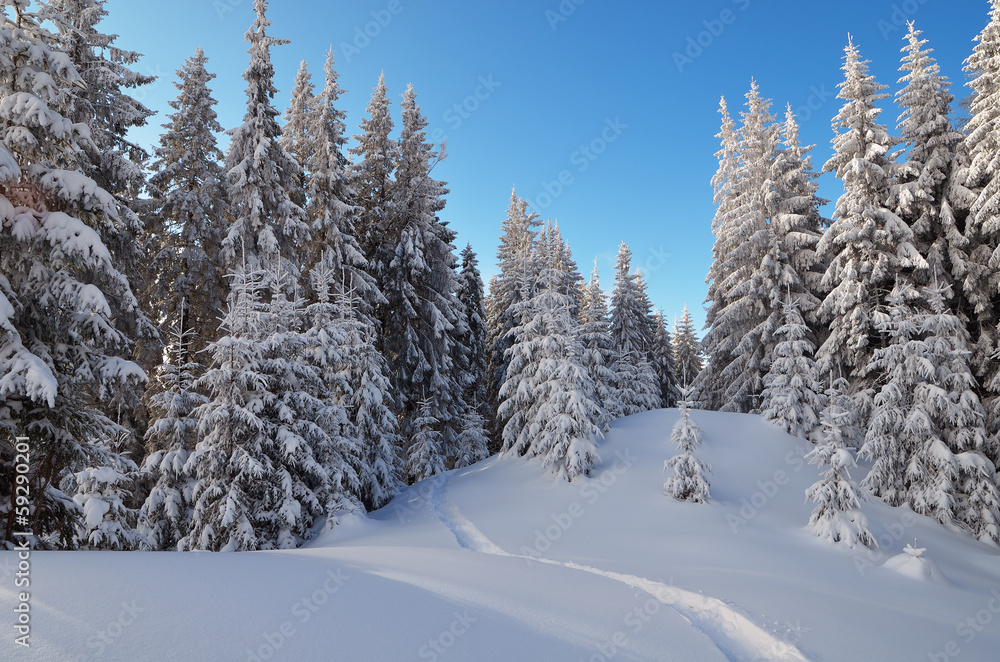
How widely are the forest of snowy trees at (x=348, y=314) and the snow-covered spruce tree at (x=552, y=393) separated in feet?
0.41

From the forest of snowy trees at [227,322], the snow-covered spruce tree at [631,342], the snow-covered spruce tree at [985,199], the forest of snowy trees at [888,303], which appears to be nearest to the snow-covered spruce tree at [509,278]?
the forest of snowy trees at [227,322]

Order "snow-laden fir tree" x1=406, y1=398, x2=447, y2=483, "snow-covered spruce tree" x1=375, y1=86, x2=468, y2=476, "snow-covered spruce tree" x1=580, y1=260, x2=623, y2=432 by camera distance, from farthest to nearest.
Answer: "snow-covered spruce tree" x1=580, y1=260, x2=623, y2=432 < "snow-covered spruce tree" x1=375, y1=86, x2=468, y2=476 < "snow-laden fir tree" x1=406, y1=398, x2=447, y2=483

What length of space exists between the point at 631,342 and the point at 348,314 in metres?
21.5

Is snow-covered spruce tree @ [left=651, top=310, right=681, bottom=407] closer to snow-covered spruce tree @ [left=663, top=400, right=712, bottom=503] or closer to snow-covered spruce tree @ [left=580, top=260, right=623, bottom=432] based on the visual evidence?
snow-covered spruce tree @ [left=580, top=260, right=623, bottom=432]

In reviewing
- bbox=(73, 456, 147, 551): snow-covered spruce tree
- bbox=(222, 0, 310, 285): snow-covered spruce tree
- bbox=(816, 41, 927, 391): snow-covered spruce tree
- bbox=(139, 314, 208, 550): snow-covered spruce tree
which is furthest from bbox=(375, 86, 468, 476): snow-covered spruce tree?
bbox=(816, 41, 927, 391): snow-covered spruce tree

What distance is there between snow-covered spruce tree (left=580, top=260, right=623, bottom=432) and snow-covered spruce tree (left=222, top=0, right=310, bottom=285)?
1264 centimetres

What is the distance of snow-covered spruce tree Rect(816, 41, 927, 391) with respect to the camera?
18.4 m

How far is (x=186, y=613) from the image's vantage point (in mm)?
4363

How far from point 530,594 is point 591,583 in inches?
60.4

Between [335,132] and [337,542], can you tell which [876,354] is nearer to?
[337,542]

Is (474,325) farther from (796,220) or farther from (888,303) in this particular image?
(888,303)

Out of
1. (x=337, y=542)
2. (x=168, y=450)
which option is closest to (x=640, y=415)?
(x=337, y=542)

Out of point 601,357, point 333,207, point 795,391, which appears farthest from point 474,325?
point 795,391

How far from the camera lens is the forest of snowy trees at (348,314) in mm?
7875
